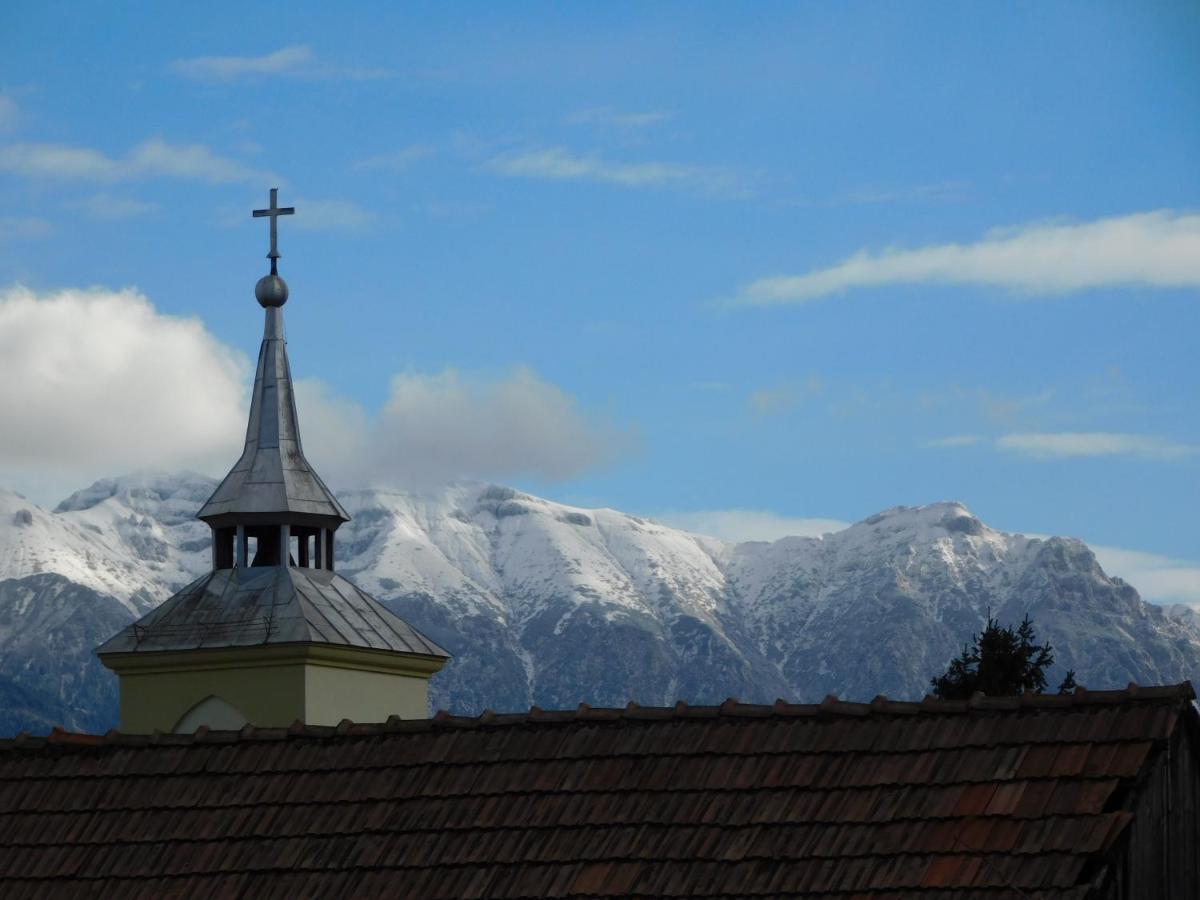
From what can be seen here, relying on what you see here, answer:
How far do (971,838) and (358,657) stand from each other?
19.1 meters

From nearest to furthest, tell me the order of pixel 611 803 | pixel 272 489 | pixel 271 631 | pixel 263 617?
pixel 611 803
pixel 271 631
pixel 263 617
pixel 272 489

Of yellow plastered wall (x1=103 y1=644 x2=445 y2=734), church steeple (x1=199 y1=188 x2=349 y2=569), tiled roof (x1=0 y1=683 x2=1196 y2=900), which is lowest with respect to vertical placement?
tiled roof (x1=0 y1=683 x2=1196 y2=900)

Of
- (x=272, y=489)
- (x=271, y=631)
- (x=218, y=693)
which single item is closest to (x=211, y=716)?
(x=218, y=693)

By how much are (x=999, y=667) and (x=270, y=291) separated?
20.6 metres

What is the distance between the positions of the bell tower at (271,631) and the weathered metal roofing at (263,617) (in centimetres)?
2

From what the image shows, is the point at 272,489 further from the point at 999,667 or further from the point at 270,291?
the point at 999,667

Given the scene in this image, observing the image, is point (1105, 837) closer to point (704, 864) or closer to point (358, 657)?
point (704, 864)

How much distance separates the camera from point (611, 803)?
21453mm

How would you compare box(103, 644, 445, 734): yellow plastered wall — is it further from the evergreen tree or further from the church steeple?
the evergreen tree

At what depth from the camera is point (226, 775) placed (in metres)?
23.1

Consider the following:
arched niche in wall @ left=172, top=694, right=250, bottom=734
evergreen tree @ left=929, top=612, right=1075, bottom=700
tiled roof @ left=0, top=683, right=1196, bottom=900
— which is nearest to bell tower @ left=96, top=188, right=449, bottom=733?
arched niche in wall @ left=172, top=694, right=250, bottom=734

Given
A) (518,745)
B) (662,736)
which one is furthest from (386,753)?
(662,736)

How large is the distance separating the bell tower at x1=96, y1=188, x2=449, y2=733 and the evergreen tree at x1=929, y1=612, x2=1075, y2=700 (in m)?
16.4

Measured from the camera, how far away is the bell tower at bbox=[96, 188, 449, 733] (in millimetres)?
36875
